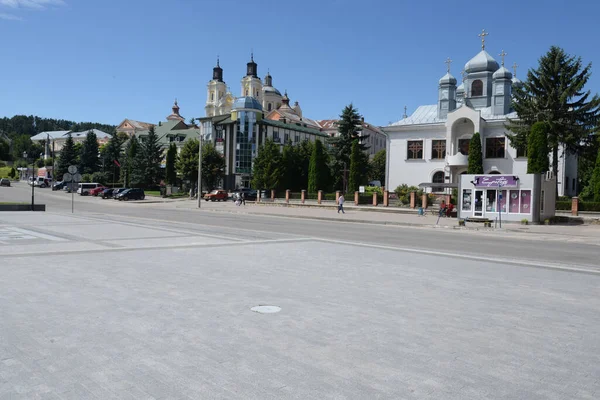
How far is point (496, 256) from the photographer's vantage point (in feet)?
49.0

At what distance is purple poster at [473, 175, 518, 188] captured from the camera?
31.8 metres

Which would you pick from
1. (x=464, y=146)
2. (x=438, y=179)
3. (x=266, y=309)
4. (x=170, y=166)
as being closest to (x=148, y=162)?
→ (x=170, y=166)

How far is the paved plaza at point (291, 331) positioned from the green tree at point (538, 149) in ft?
97.2

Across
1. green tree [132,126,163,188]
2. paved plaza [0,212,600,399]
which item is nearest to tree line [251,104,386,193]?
green tree [132,126,163,188]

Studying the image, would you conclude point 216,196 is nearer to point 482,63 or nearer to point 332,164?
point 332,164

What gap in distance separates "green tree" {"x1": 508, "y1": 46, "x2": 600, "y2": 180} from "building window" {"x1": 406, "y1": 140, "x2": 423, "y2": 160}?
44.7 feet

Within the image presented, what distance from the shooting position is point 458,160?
5544cm

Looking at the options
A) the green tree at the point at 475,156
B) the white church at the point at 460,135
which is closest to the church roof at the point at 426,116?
the white church at the point at 460,135

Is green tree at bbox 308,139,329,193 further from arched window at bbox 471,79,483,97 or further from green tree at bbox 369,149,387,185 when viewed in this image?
green tree at bbox 369,149,387,185

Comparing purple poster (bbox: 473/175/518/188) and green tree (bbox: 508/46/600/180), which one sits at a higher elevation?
green tree (bbox: 508/46/600/180)

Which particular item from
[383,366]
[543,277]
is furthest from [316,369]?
[543,277]

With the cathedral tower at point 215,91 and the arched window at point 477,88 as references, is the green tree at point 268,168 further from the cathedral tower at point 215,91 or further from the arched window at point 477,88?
the cathedral tower at point 215,91

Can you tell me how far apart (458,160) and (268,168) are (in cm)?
2221

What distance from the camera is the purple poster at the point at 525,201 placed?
31844mm
